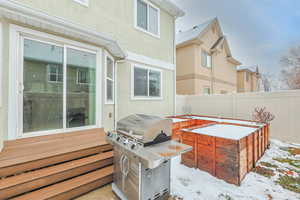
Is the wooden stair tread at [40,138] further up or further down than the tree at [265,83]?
further down

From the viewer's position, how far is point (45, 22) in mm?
2854

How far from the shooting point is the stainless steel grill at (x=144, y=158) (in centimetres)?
193

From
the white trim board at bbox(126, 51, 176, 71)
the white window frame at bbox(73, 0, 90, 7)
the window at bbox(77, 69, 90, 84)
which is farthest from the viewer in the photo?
the white trim board at bbox(126, 51, 176, 71)

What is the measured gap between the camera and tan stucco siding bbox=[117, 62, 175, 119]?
538 centimetres

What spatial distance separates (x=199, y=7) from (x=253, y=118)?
37.6 feet

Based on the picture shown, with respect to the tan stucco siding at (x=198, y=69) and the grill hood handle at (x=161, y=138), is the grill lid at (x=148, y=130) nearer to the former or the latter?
the grill hood handle at (x=161, y=138)

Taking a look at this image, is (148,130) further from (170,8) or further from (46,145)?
(170,8)

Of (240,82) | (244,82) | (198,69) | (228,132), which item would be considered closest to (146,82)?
(228,132)

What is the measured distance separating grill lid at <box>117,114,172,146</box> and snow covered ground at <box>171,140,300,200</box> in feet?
3.76

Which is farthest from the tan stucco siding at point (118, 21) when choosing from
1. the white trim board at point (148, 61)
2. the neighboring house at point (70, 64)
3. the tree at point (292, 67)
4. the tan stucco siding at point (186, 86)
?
the tree at point (292, 67)

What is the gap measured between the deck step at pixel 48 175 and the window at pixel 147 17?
17.8 feet

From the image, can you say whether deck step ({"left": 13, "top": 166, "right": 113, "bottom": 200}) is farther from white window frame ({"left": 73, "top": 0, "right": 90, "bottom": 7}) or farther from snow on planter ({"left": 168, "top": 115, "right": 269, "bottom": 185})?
white window frame ({"left": 73, "top": 0, "right": 90, "bottom": 7})

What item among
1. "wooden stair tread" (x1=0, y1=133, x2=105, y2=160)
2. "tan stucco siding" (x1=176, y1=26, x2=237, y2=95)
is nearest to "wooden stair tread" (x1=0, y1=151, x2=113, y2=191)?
"wooden stair tread" (x1=0, y1=133, x2=105, y2=160)

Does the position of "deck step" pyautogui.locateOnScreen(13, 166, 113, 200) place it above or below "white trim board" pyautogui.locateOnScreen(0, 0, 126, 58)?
below
